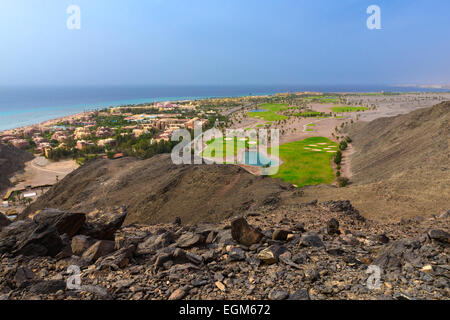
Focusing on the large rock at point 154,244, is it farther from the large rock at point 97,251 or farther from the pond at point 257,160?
the pond at point 257,160

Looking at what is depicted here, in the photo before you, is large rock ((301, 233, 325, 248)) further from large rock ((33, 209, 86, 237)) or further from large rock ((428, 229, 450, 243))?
large rock ((33, 209, 86, 237))

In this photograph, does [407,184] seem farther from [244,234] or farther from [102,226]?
[102,226]

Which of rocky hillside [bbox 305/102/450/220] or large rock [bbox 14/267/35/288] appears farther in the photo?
rocky hillside [bbox 305/102/450/220]

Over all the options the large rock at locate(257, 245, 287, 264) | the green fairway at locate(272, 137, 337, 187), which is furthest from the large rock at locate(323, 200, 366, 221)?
the green fairway at locate(272, 137, 337, 187)

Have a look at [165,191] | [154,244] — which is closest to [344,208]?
[154,244]

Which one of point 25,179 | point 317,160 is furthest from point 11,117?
point 317,160
